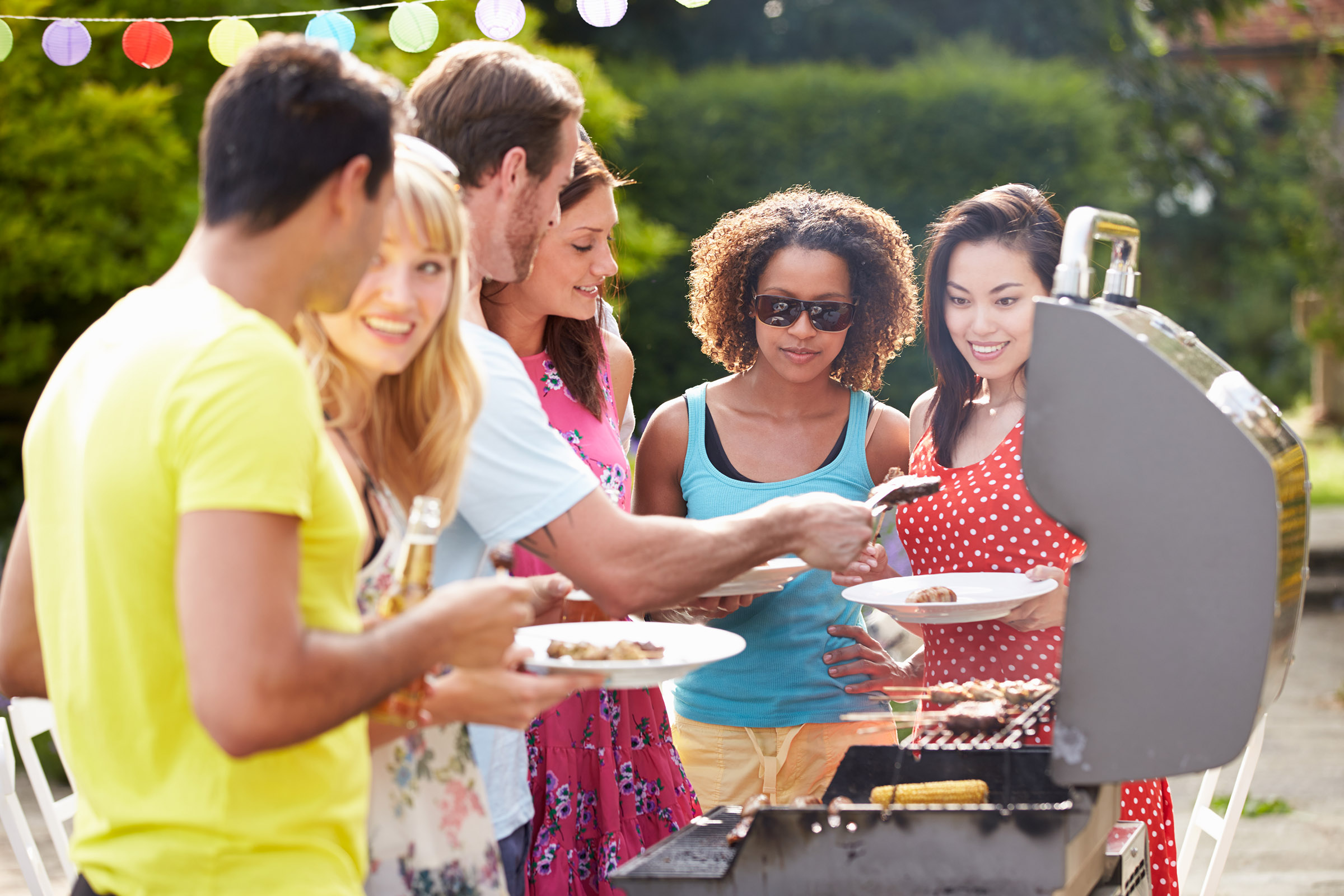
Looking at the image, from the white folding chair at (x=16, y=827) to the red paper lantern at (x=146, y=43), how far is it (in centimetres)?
179

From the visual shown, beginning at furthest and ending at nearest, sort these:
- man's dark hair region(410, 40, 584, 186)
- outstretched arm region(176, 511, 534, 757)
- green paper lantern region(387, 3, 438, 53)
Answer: green paper lantern region(387, 3, 438, 53)
man's dark hair region(410, 40, 584, 186)
outstretched arm region(176, 511, 534, 757)

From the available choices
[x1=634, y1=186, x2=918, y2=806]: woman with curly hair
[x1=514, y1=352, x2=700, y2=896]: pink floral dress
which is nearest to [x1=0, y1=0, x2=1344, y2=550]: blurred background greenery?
[x1=634, y1=186, x2=918, y2=806]: woman with curly hair

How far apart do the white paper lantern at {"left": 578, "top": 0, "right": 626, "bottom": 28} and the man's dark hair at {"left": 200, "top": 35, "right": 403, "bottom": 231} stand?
199cm

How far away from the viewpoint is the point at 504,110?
196cm

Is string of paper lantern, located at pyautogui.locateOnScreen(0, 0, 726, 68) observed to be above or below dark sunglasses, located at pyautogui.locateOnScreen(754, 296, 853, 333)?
above

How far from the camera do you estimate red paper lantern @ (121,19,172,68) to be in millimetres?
3301

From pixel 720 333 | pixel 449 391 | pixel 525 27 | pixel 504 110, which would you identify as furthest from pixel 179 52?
pixel 449 391

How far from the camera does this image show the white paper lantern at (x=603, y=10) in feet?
10.2

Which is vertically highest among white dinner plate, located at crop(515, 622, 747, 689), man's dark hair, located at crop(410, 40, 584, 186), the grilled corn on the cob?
man's dark hair, located at crop(410, 40, 584, 186)

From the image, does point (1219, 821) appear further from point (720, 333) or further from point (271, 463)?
point (271, 463)

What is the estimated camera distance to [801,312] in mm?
2832

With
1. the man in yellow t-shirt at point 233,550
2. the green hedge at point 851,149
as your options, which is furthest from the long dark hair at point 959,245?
the green hedge at point 851,149

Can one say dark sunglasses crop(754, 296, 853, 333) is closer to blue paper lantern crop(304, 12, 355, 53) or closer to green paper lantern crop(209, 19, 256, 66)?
blue paper lantern crop(304, 12, 355, 53)

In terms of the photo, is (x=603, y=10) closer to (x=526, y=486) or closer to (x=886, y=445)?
(x=886, y=445)
